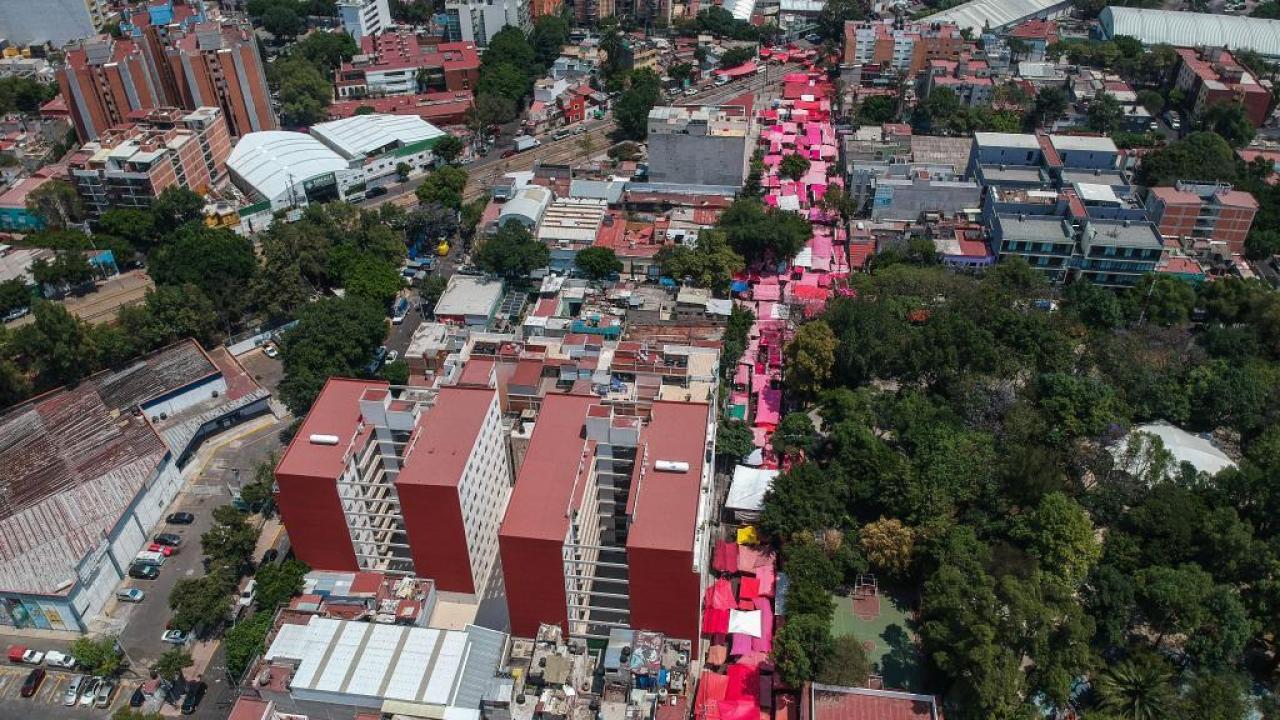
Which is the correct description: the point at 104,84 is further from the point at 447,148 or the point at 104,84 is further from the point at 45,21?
the point at 45,21

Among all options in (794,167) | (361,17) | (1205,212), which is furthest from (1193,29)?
(361,17)

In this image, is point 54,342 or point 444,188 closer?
point 54,342

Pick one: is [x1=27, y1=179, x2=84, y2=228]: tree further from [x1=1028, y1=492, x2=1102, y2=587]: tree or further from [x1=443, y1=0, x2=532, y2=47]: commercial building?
[x1=1028, y1=492, x2=1102, y2=587]: tree

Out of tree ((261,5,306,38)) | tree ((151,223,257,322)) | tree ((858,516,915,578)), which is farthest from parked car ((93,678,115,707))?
tree ((261,5,306,38))

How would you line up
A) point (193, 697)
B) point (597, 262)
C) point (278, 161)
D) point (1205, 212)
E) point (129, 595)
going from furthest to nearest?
point (278, 161) < point (1205, 212) < point (597, 262) < point (129, 595) < point (193, 697)

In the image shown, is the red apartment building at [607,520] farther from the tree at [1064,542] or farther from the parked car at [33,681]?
the parked car at [33,681]

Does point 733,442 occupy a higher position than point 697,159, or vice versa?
point 697,159

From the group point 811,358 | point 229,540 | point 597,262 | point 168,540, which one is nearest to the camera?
point 229,540
